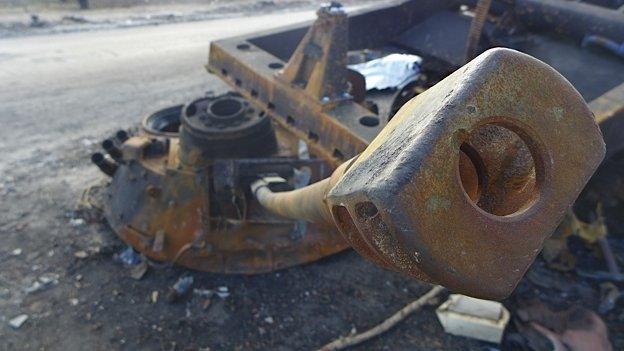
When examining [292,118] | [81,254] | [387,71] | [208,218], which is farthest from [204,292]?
[387,71]

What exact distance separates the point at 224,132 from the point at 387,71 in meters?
2.45

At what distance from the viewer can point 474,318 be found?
3465 millimetres

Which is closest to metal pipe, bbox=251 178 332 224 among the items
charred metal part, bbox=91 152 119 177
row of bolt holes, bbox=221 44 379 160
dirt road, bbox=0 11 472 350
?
row of bolt holes, bbox=221 44 379 160

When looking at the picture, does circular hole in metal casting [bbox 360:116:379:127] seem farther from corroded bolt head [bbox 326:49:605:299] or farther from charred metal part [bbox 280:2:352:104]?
corroded bolt head [bbox 326:49:605:299]

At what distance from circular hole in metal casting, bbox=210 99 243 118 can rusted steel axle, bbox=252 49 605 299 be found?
9.71 feet

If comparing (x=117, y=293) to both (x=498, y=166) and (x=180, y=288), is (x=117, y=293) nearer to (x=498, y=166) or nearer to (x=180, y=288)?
(x=180, y=288)

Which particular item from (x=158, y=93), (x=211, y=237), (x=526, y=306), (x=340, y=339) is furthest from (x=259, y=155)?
(x=158, y=93)

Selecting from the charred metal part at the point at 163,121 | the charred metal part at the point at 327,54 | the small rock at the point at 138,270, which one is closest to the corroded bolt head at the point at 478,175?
the charred metal part at the point at 327,54

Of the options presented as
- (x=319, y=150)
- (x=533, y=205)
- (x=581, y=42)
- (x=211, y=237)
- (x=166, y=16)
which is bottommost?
(x=166, y=16)

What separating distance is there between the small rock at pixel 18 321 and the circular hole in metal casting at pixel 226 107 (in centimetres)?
195

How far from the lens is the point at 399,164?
0.86 meters

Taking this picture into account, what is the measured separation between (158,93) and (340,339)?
5547 mm

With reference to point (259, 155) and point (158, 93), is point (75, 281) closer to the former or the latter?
point (259, 155)

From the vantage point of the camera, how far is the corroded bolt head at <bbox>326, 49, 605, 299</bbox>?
859 mm
